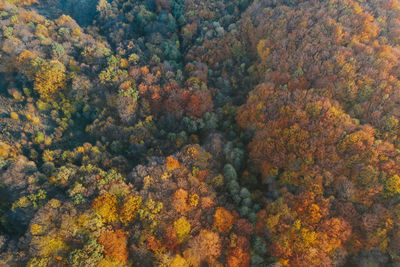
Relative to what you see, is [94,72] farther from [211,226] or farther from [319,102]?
[319,102]

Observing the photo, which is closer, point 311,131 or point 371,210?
point 371,210

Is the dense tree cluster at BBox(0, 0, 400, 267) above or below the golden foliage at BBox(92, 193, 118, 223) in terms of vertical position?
above

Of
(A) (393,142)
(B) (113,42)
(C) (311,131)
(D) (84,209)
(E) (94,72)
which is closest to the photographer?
(D) (84,209)

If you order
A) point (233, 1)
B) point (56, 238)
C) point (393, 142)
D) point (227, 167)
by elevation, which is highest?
point (233, 1)

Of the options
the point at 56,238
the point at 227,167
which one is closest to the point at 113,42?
the point at 227,167

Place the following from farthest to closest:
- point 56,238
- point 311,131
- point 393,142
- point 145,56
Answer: point 145,56, point 311,131, point 393,142, point 56,238

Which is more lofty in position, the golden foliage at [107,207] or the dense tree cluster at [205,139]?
the dense tree cluster at [205,139]

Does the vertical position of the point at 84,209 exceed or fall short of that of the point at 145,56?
it falls short

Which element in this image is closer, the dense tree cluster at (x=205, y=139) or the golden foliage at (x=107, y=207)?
the dense tree cluster at (x=205, y=139)

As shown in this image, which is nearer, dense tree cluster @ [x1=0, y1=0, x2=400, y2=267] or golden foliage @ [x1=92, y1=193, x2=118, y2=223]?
dense tree cluster @ [x1=0, y1=0, x2=400, y2=267]

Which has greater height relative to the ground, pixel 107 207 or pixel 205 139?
pixel 205 139

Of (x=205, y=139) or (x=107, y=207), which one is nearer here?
(x=107, y=207)
